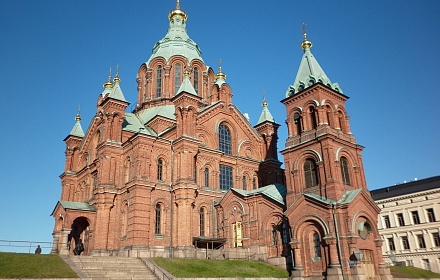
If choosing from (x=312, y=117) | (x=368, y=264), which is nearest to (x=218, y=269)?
(x=368, y=264)

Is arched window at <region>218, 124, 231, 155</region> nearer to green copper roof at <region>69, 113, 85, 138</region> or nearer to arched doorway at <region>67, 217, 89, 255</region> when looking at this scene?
arched doorway at <region>67, 217, 89, 255</region>

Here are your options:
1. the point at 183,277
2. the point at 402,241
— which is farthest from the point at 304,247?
the point at 402,241

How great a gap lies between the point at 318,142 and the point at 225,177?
10.8m

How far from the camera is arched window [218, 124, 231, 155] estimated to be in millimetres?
35531

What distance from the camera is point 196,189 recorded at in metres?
29.8

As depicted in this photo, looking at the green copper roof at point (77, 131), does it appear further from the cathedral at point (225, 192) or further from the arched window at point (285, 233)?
the arched window at point (285, 233)

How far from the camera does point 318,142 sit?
87.2 feet

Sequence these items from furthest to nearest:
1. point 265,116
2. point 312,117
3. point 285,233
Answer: point 265,116
point 312,117
point 285,233

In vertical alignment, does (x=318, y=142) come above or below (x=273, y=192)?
above

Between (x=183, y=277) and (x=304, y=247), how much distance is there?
8868mm

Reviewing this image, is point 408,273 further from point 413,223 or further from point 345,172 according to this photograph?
point 413,223

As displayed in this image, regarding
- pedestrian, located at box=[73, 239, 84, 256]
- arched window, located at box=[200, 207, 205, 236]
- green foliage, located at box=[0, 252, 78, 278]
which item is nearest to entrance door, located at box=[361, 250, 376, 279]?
arched window, located at box=[200, 207, 205, 236]

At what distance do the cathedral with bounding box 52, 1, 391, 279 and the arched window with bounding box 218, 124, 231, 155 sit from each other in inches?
4.1

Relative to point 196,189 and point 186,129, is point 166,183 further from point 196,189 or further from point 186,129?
point 186,129
